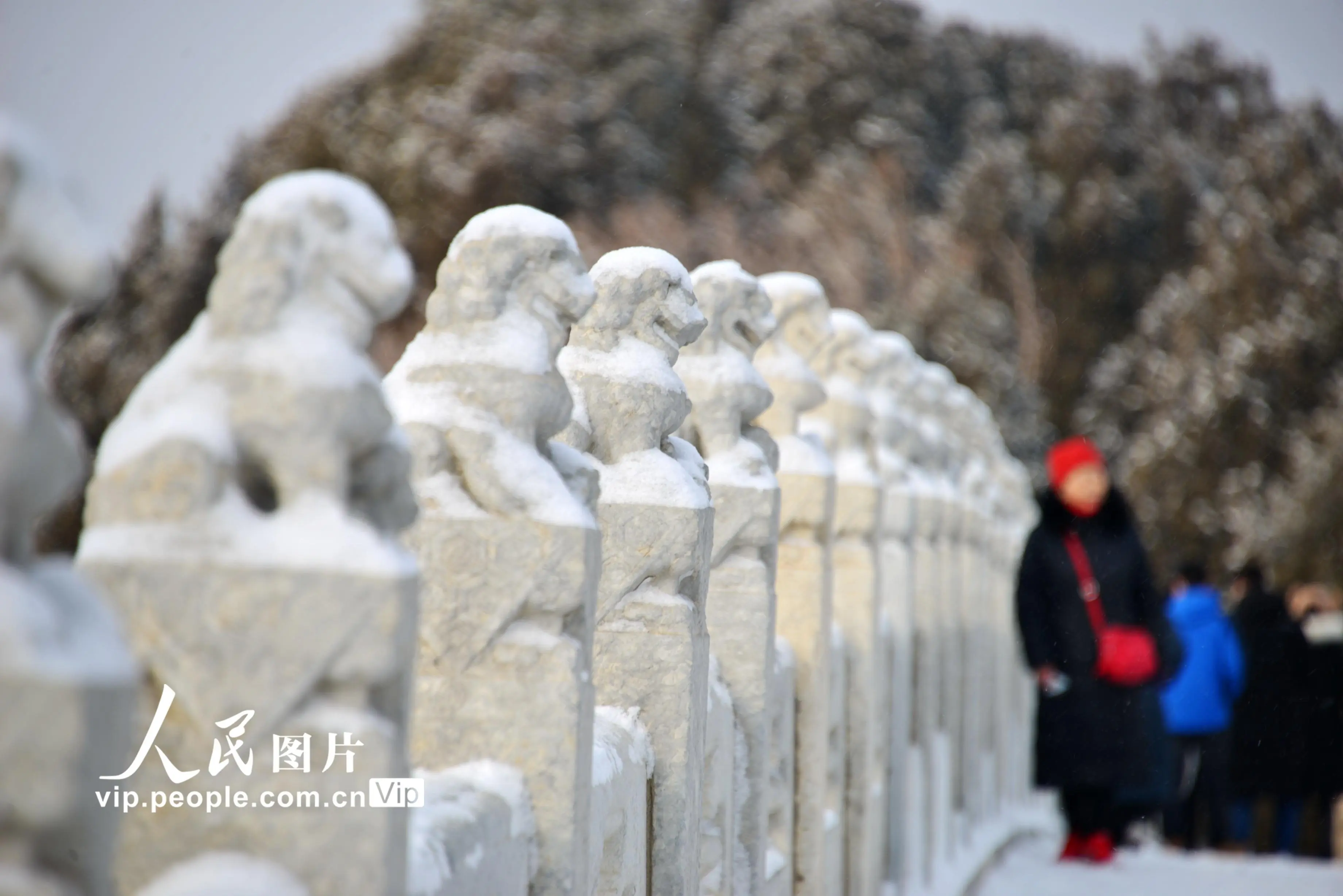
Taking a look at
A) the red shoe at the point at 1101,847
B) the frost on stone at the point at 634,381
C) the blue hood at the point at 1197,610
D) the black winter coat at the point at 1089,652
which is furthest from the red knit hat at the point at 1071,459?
the frost on stone at the point at 634,381

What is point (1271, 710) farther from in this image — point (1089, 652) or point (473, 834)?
point (473, 834)

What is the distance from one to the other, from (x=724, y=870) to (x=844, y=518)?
2290 mm

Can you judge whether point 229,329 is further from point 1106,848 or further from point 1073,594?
point 1106,848

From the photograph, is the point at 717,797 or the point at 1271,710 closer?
the point at 717,797

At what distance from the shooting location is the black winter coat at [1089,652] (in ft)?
26.4

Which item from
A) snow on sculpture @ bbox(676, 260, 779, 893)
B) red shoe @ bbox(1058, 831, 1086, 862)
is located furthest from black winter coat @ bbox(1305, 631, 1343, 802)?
snow on sculpture @ bbox(676, 260, 779, 893)

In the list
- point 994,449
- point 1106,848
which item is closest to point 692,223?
point 994,449

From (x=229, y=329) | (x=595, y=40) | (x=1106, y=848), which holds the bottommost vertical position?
(x=1106, y=848)

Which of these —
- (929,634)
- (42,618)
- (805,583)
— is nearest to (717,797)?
(805,583)

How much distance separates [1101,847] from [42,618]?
7.34 m

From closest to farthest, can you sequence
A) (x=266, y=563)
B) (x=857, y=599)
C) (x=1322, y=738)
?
1. (x=266, y=563)
2. (x=857, y=599)
3. (x=1322, y=738)

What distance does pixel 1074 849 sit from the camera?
8.66m

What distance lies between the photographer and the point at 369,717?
2.36m

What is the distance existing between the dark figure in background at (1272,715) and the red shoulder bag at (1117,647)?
2935mm
